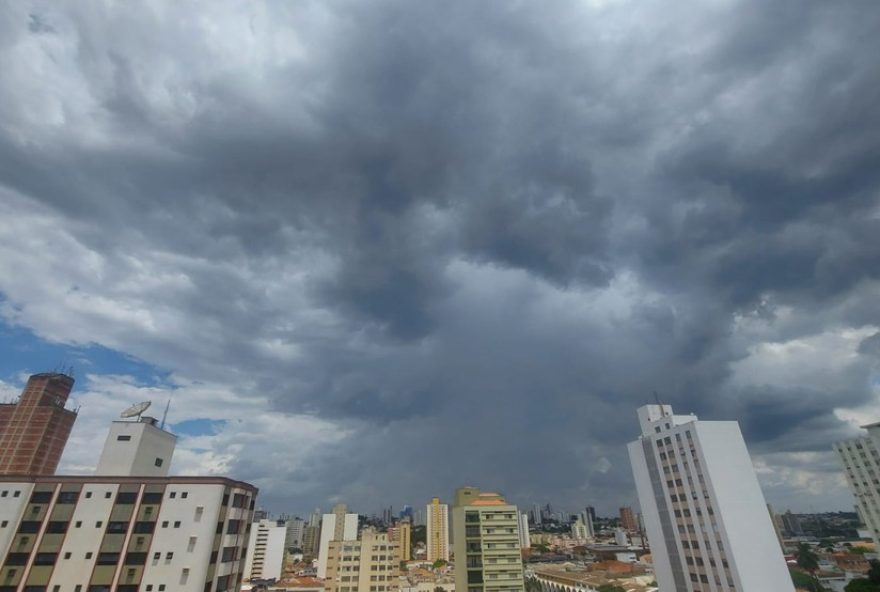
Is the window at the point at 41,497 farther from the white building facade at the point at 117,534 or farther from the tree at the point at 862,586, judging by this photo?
the tree at the point at 862,586

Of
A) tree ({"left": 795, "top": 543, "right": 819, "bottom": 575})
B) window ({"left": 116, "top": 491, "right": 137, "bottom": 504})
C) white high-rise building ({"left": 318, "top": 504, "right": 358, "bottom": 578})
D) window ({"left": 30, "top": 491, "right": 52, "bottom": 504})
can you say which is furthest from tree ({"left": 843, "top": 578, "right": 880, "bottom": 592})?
white high-rise building ({"left": 318, "top": 504, "right": 358, "bottom": 578})

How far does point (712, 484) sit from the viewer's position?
2574 inches

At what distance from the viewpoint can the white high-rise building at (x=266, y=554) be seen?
556ft

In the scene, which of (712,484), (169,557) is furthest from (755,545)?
(169,557)

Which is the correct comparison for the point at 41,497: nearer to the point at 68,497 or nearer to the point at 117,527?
the point at 68,497

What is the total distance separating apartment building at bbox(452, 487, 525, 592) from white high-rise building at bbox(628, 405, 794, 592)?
24.9 meters

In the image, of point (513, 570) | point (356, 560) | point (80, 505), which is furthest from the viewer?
point (356, 560)

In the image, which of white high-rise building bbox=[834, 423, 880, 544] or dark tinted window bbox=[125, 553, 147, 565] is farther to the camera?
white high-rise building bbox=[834, 423, 880, 544]

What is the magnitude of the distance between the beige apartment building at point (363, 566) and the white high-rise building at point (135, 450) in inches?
1936

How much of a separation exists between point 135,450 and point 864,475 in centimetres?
16324

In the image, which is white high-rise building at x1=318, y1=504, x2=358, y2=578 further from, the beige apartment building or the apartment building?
the apartment building

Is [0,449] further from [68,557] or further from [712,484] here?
[712,484]

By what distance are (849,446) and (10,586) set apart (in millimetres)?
172610

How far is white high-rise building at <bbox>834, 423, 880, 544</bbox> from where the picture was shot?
368ft
